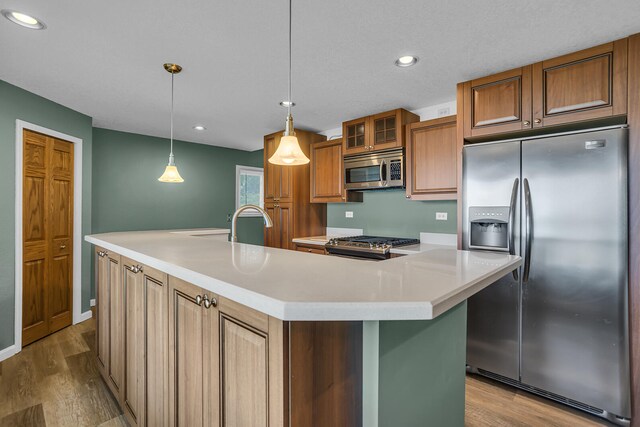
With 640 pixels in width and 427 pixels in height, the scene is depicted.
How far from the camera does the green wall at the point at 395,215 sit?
3287mm

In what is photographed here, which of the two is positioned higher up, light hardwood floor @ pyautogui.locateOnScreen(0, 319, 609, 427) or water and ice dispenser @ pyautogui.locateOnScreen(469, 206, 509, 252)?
water and ice dispenser @ pyautogui.locateOnScreen(469, 206, 509, 252)

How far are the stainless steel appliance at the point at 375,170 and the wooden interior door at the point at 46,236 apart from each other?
306 centimetres

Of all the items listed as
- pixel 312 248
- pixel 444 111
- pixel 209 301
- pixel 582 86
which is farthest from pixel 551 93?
pixel 312 248

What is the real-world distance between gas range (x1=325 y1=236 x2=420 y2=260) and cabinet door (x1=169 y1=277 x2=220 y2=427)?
195 cm

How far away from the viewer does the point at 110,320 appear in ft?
6.75

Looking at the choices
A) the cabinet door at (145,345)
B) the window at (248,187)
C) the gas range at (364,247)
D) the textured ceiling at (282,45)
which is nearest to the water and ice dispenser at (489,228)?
the gas range at (364,247)

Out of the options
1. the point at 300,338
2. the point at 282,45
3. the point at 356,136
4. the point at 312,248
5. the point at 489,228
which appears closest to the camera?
the point at 300,338

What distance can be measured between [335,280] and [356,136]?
9.35ft

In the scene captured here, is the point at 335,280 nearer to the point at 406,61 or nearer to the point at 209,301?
the point at 209,301

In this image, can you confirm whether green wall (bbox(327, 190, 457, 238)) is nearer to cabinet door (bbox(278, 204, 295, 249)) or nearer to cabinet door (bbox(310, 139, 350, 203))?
cabinet door (bbox(310, 139, 350, 203))

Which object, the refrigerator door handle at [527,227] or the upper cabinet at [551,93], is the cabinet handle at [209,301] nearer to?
the refrigerator door handle at [527,227]

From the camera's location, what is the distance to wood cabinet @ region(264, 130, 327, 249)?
4074 mm

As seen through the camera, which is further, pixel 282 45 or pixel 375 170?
pixel 375 170

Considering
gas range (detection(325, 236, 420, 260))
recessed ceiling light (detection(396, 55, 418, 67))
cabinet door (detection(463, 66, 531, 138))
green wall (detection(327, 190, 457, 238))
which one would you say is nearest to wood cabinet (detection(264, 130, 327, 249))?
green wall (detection(327, 190, 457, 238))
